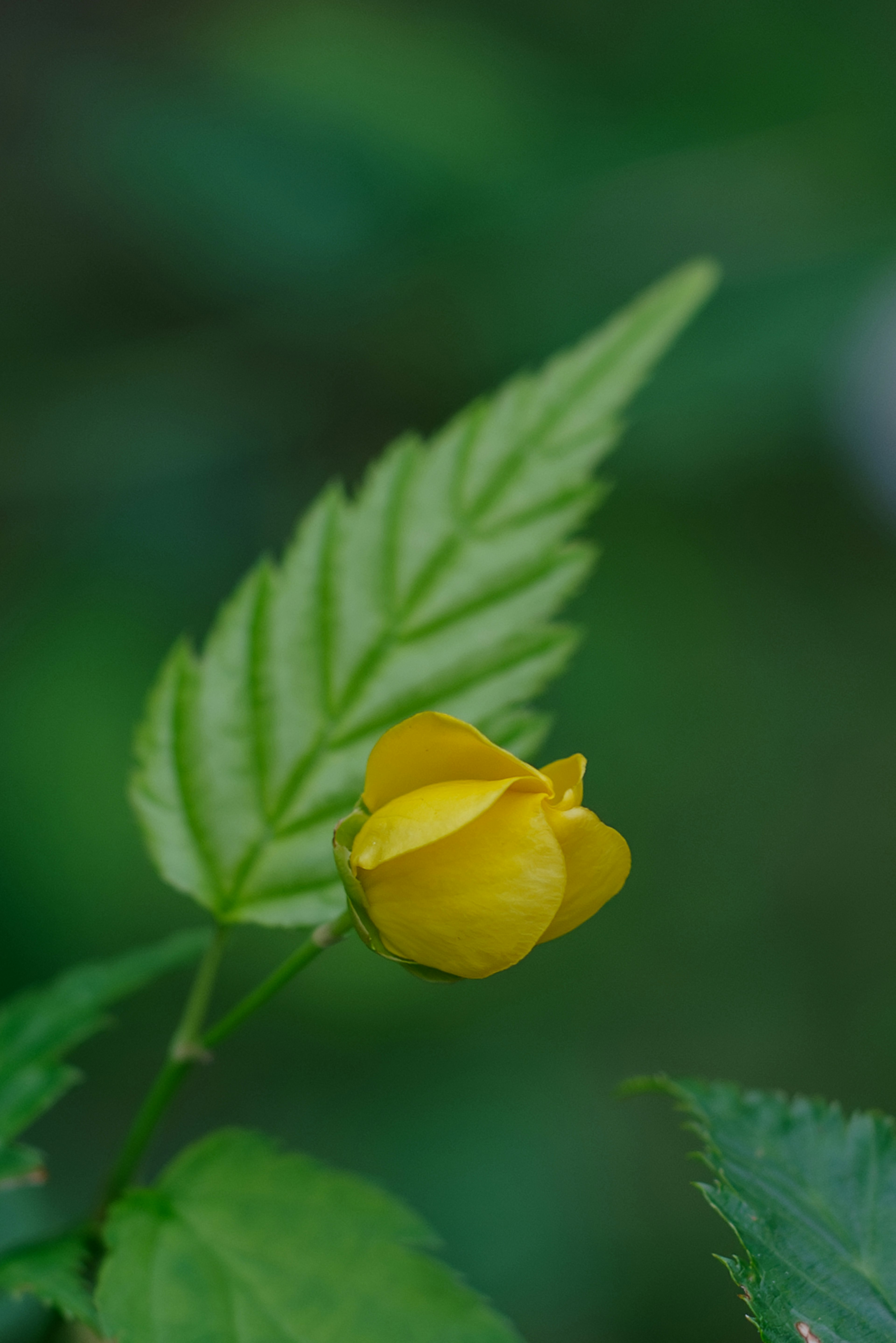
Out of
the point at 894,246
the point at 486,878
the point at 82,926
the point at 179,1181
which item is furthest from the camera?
the point at 894,246

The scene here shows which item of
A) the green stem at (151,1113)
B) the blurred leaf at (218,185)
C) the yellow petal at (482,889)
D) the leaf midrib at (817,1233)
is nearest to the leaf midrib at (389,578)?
the green stem at (151,1113)

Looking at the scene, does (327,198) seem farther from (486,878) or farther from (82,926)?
(486,878)

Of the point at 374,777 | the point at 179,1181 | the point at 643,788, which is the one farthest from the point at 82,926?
the point at 374,777

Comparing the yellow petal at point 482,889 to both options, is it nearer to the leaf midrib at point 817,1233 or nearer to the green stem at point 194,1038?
the green stem at point 194,1038

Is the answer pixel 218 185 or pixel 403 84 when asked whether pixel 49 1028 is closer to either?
pixel 218 185

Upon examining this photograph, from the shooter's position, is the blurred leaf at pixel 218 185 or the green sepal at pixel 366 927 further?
the blurred leaf at pixel 218 185

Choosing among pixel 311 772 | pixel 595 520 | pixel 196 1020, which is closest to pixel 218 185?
pixel 595 520

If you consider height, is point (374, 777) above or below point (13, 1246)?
above
